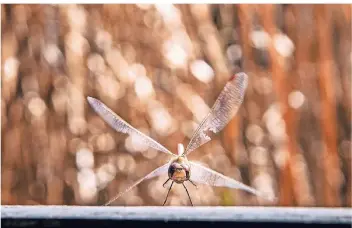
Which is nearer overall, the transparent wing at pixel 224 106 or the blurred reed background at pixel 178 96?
the transparent wing at pixel 224 106

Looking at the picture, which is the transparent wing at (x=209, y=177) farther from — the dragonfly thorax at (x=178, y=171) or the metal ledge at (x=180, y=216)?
the metal ledge at (x=180, y=216)

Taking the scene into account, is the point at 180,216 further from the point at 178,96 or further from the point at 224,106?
the point at 178,96

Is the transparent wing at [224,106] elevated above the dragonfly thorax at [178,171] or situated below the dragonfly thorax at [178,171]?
above

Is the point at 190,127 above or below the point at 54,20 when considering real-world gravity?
below

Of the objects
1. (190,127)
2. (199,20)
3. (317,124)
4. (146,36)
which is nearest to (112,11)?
(146,36)

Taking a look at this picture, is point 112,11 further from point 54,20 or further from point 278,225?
point 278,225

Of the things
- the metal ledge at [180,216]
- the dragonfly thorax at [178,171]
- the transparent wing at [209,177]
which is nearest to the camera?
the metal ledge at [180,216]

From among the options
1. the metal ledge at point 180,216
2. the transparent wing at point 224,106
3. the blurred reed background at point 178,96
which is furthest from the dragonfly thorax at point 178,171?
the blurred reed background at point 178,96
